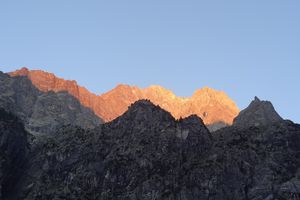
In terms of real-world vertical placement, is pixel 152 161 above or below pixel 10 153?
below

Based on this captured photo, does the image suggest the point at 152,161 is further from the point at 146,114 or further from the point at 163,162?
the point at 146,114

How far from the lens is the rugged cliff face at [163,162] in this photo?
493ft

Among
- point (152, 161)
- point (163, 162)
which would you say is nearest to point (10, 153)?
point (152, 161)

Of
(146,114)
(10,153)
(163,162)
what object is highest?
(146,114)

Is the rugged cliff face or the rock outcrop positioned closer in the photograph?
the rugged cliff face

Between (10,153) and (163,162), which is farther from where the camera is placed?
(10,153)

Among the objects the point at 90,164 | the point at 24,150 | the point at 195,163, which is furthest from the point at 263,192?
the point at 24,150

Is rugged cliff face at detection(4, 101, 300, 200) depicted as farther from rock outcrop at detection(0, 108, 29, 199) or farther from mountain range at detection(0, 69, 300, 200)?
rock outcrop at detection(0, 108, 29, 199)

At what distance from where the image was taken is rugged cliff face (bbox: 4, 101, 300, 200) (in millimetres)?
150250

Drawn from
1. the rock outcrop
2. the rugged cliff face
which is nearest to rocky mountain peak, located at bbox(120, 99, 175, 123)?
the rugged cliff face

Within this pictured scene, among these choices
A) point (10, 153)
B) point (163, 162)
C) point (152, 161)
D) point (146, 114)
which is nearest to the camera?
point (163, 162)

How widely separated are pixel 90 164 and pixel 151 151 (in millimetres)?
20586

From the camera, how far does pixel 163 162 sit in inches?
6344

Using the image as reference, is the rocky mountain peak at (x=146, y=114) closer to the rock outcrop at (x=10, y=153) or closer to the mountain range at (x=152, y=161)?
the mountain range at (x=152, y=161)
